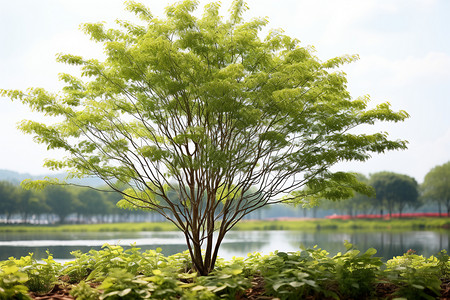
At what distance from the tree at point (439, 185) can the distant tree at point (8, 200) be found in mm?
40629

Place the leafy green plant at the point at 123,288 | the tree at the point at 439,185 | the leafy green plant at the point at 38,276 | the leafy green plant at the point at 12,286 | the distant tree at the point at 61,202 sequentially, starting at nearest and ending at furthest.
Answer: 1. the leafy green plant at the point at 123,288
2. the leafy green plant at the point at 12,286
3. the leafy green plant at the point at 38,276
4. the distant tree at the point at 61,202
5. the tree at the point at 439,185

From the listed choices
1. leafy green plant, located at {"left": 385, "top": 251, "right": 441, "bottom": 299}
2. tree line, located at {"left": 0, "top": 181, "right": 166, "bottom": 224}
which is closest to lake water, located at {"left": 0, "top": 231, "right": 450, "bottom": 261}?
tree line, located at {"left": 0, "top": 181, "right": 166, "bottom": 224}

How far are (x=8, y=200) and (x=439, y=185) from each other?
41945 millimetres

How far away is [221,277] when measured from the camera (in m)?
4.77

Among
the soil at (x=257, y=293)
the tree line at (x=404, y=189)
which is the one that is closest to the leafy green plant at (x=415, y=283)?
the soil at (x=257, y=293)

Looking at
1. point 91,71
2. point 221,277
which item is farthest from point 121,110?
point 221,277

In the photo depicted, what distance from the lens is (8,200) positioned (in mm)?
34344

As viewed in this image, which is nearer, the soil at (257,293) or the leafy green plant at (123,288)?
the leafy green plant at (123,288)

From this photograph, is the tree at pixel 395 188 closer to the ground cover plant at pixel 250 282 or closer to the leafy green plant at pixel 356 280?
the ground cover plant at pixel 250 282

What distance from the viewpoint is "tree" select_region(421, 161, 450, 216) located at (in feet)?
129

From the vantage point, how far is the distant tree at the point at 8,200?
112ft

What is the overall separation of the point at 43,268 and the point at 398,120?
607 centimetres

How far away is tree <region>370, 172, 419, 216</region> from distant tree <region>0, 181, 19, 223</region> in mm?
34678

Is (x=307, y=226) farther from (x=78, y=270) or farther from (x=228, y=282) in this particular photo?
(x=228, y=282)
